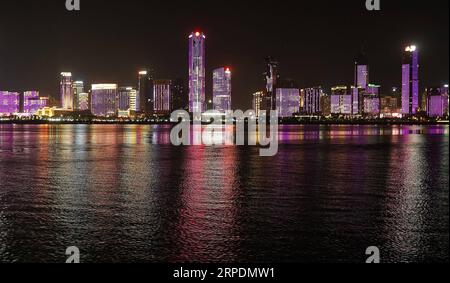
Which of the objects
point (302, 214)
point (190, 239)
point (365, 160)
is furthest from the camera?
point (365, 160)

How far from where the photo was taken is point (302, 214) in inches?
541

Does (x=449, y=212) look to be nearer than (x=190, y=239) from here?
No

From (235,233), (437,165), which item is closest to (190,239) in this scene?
(235,233)

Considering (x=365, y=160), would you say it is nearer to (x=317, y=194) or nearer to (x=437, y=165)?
(x=437, y=165)

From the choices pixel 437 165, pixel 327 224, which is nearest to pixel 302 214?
pixel 327 224

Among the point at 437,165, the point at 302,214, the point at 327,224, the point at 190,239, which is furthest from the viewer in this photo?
the point at 437,165

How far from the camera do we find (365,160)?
3138cm

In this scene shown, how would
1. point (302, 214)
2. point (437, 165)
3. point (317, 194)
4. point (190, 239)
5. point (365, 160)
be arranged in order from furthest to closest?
point (365, 160), point (437, 165), point (317, 194), point (302, 214), point (190, 239)

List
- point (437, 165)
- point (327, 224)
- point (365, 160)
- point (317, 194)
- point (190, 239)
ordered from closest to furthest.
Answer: point (190, 239)
point (327, 224)
point (317, 194)
point (437, 165)
point (365, 160)
